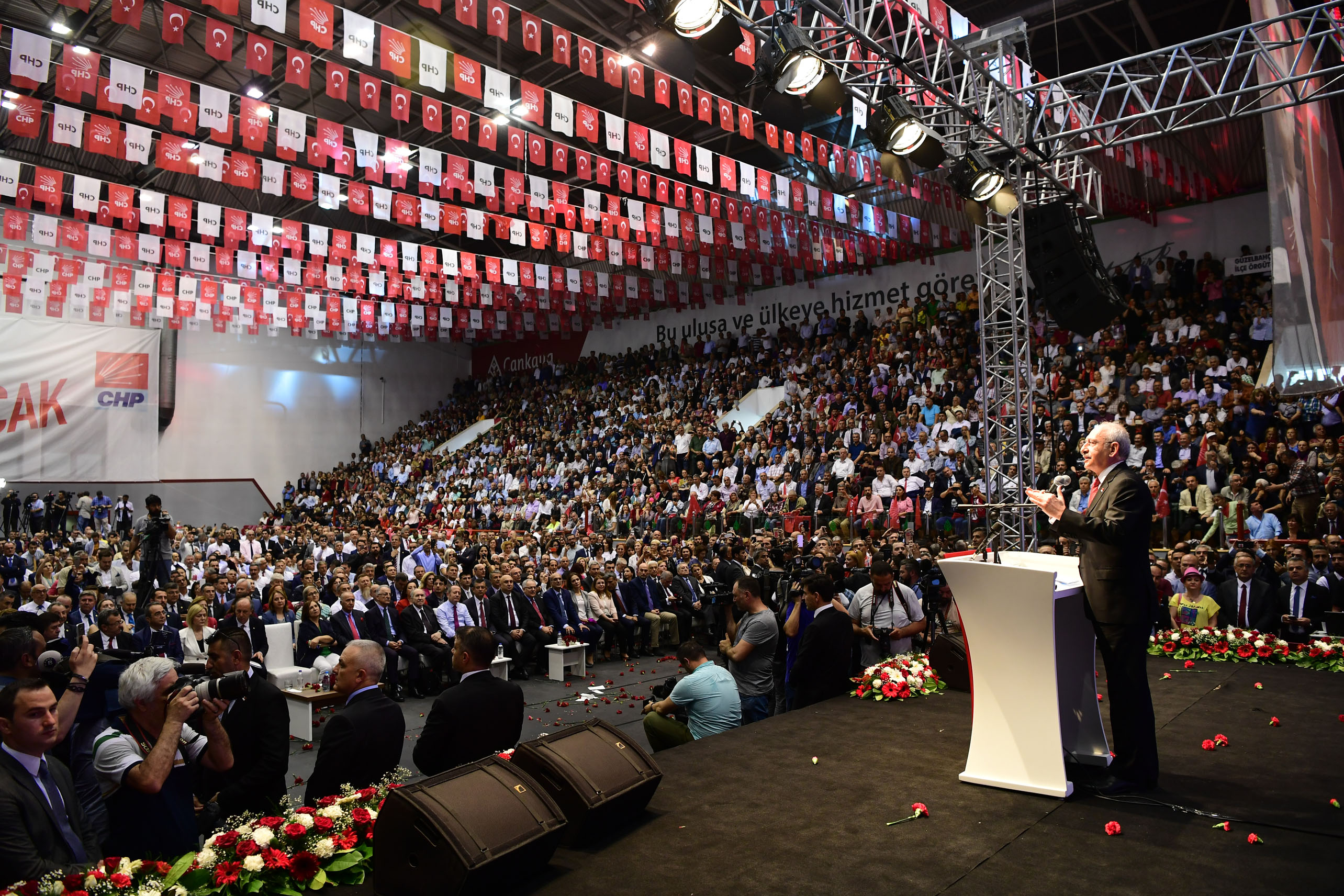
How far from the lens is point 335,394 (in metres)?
26.8

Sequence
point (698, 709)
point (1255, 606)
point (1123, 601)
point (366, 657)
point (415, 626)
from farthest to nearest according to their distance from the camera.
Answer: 1. point (415, 626)
2. point (1255, 606)
3. point (698, 709)
4. point (366, 657)
5. point (1123, 601)

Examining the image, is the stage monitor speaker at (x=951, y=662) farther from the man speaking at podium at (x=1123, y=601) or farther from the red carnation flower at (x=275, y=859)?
the red carnation flower at (x=275, y=859)

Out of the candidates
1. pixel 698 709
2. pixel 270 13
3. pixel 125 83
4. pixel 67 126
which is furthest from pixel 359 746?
pixel 67 126

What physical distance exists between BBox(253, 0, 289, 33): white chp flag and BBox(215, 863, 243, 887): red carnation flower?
6.32 m

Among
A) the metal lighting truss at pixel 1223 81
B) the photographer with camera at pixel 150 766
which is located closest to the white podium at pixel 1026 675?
the photographer with camera at pixel 150 766

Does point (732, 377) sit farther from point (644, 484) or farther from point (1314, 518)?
point (1314, 518)

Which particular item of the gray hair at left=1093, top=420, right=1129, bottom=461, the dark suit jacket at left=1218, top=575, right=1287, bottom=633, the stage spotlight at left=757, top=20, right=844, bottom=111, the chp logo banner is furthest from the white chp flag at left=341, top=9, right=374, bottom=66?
the chp logo banner

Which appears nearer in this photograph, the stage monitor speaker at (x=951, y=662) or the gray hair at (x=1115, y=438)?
the gray hair at (x=1115, y=438)

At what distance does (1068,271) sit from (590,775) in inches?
323

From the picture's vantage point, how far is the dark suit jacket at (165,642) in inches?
272

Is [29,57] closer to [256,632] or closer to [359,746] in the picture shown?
[256,632]

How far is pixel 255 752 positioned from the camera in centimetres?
342

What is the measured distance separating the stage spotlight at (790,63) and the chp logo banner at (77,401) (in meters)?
19.9

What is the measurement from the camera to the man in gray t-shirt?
16.8ft
